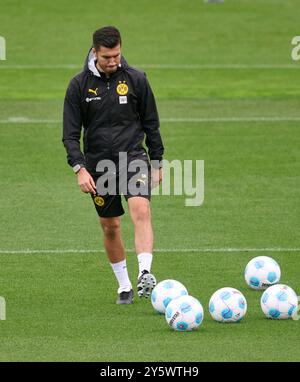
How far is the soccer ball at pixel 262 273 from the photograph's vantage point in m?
13.4

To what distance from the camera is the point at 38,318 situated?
1245 centimetres

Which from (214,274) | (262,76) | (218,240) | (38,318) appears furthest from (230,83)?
(38,318)

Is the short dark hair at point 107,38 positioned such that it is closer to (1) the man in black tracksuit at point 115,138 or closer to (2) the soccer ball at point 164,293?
(1) the man in black tracksuit at point 115,138

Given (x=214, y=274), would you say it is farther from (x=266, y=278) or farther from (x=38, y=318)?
(x=38, y=318)

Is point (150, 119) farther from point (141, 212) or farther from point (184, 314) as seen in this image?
point (184, 314)

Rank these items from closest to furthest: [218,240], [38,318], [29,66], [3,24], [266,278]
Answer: [38,318] < [266,278] < [218,240] < [29,66] < [3,24]

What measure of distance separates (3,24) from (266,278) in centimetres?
2325

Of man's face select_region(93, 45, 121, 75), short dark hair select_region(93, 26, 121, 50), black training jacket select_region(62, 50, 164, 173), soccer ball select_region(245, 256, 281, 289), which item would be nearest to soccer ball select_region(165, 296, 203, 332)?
soccer ball select_region(245, 256, 281, 289)

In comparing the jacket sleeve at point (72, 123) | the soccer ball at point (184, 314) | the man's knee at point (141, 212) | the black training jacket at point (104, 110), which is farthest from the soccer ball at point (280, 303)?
the jacket sleeve at point (72, 123)

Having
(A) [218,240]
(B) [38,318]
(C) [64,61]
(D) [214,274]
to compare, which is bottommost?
(B) [38,318]

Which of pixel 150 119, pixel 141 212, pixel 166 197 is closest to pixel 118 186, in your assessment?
pixel 141 212

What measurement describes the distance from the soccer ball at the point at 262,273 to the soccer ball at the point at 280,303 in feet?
3.82

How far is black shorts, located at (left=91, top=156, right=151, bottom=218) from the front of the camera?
12977 millimetres

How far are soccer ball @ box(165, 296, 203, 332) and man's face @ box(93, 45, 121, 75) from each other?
7.54ft
